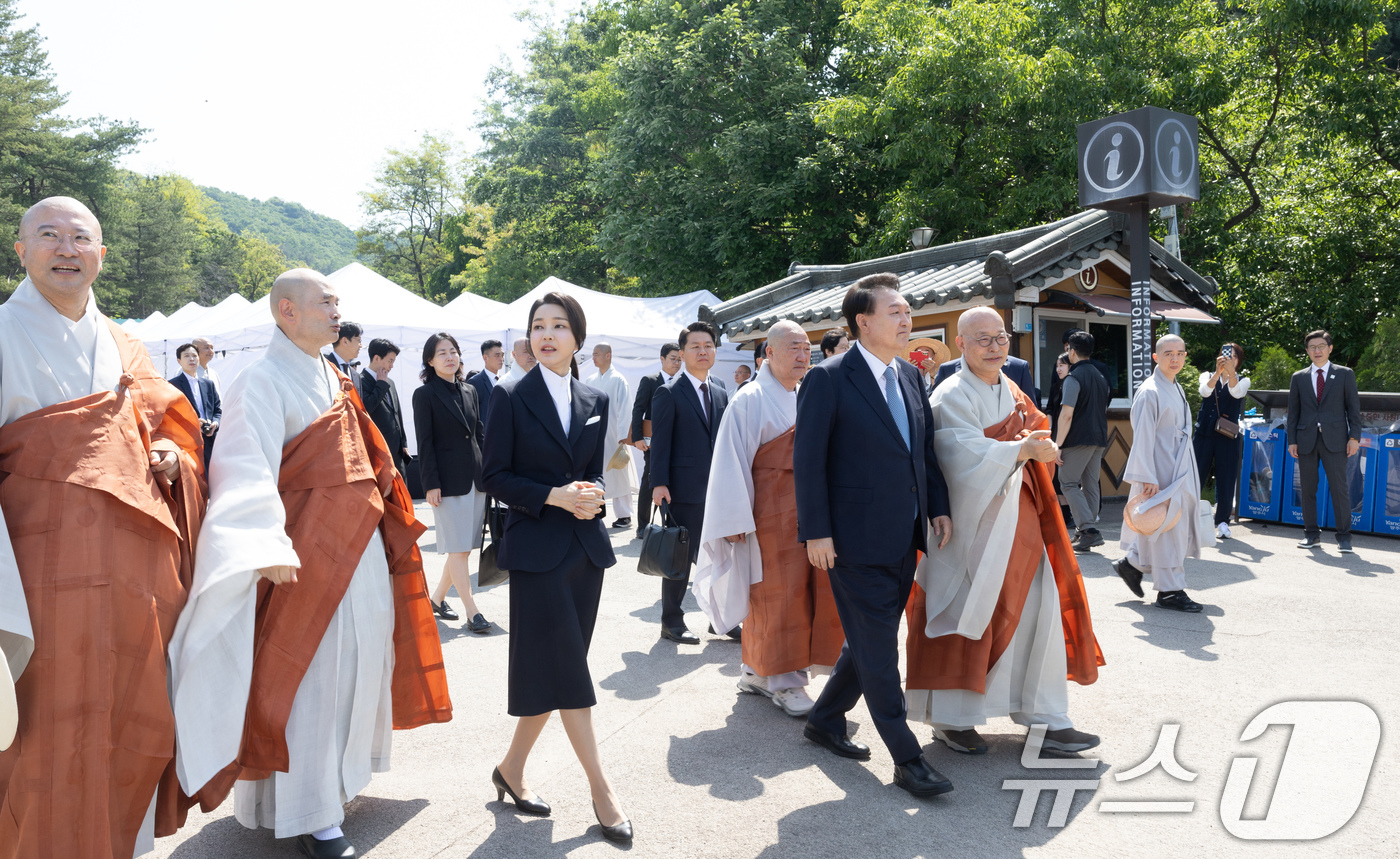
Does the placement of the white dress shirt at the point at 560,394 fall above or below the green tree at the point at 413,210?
below

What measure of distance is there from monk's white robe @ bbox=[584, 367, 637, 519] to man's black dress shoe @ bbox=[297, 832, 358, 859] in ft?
16.2

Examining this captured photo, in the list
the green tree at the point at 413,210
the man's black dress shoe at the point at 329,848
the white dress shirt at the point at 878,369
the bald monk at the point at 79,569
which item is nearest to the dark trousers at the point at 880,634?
the white dress shirt at the point at 878,369

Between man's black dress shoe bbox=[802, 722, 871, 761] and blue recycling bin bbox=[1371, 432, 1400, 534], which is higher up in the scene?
blue recycling bin bbox=[1371, 432, 1400, 534]

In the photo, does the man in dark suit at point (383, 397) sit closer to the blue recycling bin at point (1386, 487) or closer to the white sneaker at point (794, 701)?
the white sneaker at point (794, 701)

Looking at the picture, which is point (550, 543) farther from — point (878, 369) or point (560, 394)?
point (878, 369)

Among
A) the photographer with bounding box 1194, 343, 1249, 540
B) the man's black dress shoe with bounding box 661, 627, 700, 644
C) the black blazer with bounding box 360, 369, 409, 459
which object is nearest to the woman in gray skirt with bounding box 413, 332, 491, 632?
the black blazer with bounding box 360, 369, 409, 459

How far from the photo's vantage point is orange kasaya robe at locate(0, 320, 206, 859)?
95.8 inches

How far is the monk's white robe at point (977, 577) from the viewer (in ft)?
11.6

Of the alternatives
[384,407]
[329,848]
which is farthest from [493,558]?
[384,407]

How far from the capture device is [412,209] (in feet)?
154

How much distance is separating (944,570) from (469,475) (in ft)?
11.2

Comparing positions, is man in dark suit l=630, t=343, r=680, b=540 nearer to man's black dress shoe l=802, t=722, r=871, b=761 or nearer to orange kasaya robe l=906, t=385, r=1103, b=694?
man's black dress shoe l=802, t=722, r=871, b=761

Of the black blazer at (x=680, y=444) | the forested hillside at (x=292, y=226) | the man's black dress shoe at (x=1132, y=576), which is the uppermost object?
the forested hillside at (x=292, y=226)

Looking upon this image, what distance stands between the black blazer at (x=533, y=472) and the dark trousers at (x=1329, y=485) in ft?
24.7
